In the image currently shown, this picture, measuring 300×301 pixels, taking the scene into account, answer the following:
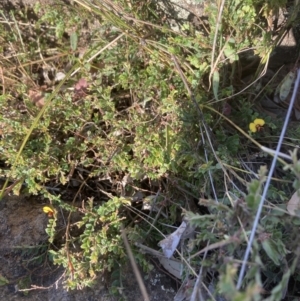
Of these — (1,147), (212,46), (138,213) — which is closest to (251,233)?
(138,213)

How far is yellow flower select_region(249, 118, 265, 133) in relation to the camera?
1.56m

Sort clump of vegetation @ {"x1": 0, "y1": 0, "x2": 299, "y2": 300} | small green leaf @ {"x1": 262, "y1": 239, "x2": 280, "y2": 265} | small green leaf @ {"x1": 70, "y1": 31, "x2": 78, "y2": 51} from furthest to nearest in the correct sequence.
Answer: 1. small green leaf @ {"x1": 70, "y1": 31, "x2": 78, "y2": 51}
2. clump of vegetation @ {"x1": 0, "y1": 0, "x2": 299, "y2": 300}
3. small green leaf @ {"x1": 262, "y1": 239, "x2": 280, "y2": 265}

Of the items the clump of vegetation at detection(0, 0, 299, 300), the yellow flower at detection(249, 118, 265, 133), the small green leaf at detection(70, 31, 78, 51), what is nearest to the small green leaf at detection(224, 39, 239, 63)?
the clump of vegetation at detection(0, 0, 299, 300)

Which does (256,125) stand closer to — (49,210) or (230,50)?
(230,50)

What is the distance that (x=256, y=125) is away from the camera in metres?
1.57

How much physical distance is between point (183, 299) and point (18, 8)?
4.74ft

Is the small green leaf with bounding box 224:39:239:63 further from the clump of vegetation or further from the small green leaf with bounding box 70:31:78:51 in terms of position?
the small green leaf with bounding box 70:31:78:51

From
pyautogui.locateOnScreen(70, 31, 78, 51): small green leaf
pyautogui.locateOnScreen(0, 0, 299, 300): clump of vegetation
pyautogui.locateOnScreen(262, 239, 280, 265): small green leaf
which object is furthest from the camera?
pyautogui.locateOnScreen(70, 31, 78, 51): small green leaf

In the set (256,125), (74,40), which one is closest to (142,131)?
(256,125)

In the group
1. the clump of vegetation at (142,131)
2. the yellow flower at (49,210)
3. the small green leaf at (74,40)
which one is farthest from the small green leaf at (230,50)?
the yellow flower at (49,210)

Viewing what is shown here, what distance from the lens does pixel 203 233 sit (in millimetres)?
1247

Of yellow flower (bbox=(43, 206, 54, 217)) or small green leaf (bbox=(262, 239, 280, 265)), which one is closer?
small green leaf (bbox=(262, 239, 280, 265))

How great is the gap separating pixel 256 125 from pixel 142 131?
0.40 m

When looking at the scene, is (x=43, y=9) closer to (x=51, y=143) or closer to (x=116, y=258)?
(x=51, y=143)
